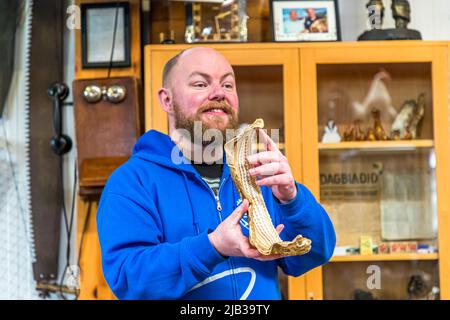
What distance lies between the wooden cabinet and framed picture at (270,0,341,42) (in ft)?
0.07

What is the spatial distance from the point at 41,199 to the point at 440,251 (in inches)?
22.6

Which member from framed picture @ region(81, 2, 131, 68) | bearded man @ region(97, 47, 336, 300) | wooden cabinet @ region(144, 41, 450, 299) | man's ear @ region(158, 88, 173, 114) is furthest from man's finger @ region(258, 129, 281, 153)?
framed picture @ region(81, 2, 131, 68)

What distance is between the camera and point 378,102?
1020mm

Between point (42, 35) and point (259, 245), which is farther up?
point (42, 35)

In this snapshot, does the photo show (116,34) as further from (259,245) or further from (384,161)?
(259,245)

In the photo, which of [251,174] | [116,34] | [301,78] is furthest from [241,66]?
[251,174]

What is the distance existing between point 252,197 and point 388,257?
1.55 ft

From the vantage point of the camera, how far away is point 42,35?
105 centimetres

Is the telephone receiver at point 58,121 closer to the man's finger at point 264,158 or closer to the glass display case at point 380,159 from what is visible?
the glass display case at point 380,159

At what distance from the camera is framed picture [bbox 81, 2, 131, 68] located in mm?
1024

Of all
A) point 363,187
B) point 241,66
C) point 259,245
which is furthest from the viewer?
point 363,187

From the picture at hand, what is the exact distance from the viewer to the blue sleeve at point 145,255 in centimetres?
60

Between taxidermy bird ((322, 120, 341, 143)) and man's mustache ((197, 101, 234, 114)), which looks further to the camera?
taxidermy bird ((322, 120, 341, 143))

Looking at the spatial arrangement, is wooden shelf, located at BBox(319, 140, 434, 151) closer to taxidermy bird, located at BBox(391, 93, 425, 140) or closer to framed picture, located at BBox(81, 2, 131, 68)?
taxidermy bird, located at BBox(391, 93, 425, 140)
